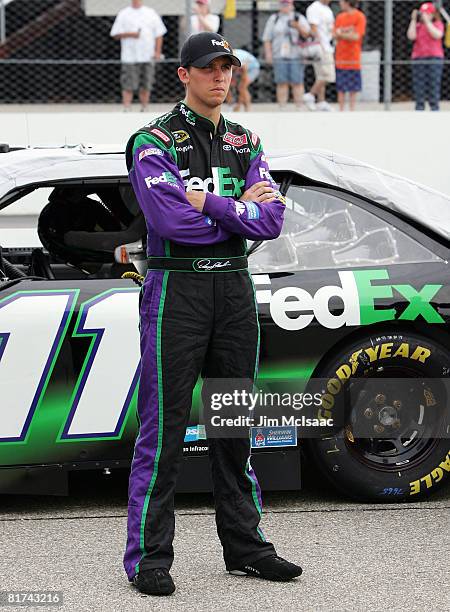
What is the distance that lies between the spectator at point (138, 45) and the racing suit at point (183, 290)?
709 cm

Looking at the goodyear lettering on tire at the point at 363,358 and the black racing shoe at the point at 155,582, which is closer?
the black racing shoe at the point at 155,582

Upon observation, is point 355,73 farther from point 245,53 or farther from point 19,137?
point 19,137

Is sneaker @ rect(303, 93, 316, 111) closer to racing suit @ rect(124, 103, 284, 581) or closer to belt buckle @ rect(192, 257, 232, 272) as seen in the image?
racing suit @ rect(124, 103, 284, 581)

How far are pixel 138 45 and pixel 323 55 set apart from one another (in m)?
1.79

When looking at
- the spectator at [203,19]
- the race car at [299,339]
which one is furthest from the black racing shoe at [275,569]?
the spectator at [203,19]

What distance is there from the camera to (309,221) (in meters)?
5.00

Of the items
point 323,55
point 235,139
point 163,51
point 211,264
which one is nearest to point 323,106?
point 323,55

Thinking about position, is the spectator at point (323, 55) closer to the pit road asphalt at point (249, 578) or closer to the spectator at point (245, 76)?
the spectator at point (245, 76)

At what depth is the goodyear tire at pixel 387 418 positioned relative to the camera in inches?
191

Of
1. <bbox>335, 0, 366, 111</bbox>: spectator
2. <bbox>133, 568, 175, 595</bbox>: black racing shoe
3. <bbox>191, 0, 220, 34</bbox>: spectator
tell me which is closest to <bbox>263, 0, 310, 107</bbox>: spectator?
<bbox>335, 0, 366, 111</bbox>: spectator

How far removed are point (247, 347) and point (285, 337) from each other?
31.1 inches

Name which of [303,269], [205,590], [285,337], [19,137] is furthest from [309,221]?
[19,137]

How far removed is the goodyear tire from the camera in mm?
4863

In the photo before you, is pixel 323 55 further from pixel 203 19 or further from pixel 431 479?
pixel 431 479
